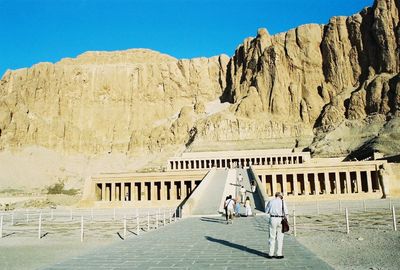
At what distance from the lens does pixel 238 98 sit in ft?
387

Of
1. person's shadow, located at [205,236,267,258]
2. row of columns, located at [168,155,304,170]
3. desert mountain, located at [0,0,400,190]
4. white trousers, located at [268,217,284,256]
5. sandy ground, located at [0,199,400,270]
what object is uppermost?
desert mountain, located at [0,0,400,190]

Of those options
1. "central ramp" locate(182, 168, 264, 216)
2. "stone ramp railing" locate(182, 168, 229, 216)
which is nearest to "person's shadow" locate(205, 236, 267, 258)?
"central ramp" locate(182, 168, 264, 216)

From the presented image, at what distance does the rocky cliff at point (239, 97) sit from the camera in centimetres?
9300

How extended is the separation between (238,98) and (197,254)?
356 feet

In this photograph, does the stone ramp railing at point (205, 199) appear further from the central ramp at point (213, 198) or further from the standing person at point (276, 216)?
the standing person at point (276, 216)

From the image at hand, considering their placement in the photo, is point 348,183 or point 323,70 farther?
point 323,70

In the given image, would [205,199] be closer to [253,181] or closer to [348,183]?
[253,181]

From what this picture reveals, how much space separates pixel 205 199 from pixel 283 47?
8992 cm

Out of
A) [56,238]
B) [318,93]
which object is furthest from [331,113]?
[56,238]

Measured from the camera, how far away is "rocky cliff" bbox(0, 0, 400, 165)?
93.0 meters

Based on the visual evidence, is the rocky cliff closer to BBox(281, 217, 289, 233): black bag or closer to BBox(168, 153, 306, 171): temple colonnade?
BBox(168, 153, 306, 171): temple colonnade

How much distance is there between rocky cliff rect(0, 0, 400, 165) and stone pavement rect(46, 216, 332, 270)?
59886 millimetres

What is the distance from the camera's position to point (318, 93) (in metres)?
109


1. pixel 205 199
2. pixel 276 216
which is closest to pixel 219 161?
pixel 205 199
